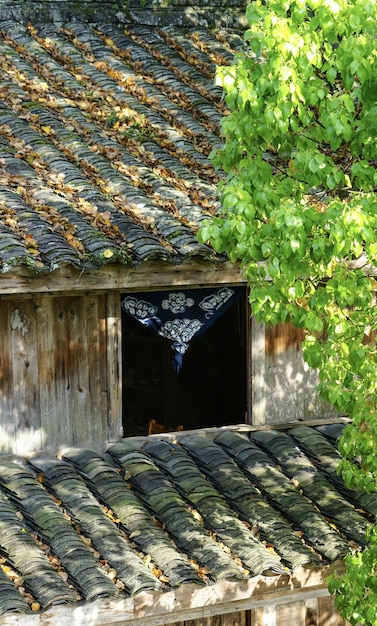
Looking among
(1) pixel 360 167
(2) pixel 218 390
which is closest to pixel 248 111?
(1) pixel 360 167

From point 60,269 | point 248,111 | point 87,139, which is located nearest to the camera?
point 248,111

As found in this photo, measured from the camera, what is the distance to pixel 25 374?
9.28 meters

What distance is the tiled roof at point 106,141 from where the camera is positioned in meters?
8.62

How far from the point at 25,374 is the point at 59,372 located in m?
0.33

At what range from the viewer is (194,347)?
15.7 meters

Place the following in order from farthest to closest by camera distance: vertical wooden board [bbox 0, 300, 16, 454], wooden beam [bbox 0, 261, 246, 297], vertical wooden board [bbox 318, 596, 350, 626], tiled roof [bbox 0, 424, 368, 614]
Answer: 1. vertical wooden board [bbox 318, 596, 350, 626]
2. vertical wooden board [bbox 0, 300, 16, 454]
3. wooden beam [bbox 0, 261, 246, 297]
4. tiled roof [bbox 0, 424, 368, 614]

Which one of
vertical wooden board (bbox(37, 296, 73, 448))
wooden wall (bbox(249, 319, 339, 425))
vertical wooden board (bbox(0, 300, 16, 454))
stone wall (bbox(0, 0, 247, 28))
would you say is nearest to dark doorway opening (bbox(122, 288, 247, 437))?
wooden wall (bbox(249, 319, 339, 425))

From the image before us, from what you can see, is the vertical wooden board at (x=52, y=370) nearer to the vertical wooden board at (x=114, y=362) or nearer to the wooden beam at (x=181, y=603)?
the vertical wooden board at (x=114, y=362)

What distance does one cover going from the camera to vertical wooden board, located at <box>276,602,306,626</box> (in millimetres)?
10305

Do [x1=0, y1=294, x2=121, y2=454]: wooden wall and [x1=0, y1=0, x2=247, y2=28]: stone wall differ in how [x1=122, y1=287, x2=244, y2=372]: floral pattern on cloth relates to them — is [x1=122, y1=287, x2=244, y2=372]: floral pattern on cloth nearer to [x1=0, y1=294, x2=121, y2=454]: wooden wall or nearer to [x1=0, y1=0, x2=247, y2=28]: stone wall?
[x1=0, y1=294, x2=121, y2=454]: wooden wall

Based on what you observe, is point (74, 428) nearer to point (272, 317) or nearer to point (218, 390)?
point (272, 317)

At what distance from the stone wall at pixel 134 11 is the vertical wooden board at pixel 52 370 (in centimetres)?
429

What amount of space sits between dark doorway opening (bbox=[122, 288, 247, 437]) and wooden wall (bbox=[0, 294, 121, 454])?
14.2ft

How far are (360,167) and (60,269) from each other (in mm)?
2817
